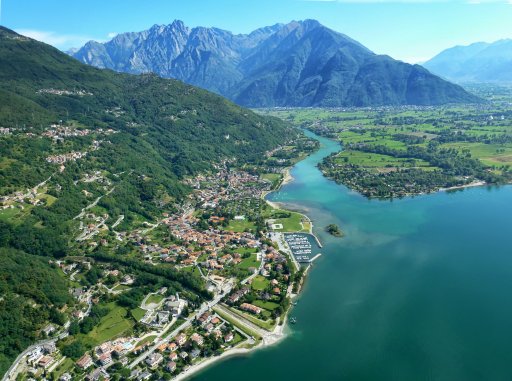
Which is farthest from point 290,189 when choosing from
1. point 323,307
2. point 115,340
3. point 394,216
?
point 115,340

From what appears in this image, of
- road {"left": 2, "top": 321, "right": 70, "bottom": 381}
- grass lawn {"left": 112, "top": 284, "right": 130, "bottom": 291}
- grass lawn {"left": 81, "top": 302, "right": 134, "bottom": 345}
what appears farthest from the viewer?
grass lawn {"left": 112, "top": 284, "right": 130, "bottom": 291}

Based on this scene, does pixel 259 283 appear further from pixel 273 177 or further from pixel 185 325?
pixel 273 177

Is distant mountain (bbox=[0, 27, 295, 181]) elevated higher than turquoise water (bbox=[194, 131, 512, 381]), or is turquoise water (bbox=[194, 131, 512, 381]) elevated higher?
distant mountain (bbox=[0, 27, 295, 181])

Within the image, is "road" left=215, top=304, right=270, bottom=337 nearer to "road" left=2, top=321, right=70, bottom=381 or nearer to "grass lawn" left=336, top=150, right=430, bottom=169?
"road" left=2, top=321, right=70, bottom=381

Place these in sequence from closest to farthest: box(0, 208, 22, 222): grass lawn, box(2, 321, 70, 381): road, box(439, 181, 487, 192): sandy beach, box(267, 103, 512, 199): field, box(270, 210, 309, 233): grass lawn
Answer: box(2, 321, 70, 381): road < box(0, 208, 22, 222): grass lawn < box(270, 210, 309, 233): grass lawn < box(439, 181, 487, 192): sandy beach < box(267, 103, 512, 199): field

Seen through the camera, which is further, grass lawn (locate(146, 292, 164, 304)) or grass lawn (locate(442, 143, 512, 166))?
grass lawn (locate(442, 143, 512, 166))

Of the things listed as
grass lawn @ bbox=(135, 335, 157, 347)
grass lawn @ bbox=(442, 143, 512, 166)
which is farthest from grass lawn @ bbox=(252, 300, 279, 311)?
grass lawn @ bbox=(442, 143, 512, 166)
